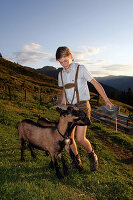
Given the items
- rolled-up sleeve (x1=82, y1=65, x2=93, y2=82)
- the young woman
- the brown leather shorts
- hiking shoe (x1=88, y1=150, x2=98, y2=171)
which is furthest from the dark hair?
hiking shoe (x1=88, y1=150, x2=98, y2=171)

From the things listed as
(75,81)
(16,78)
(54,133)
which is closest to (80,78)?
(75,81)

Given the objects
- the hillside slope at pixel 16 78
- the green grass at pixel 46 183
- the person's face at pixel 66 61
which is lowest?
the green grass at pixel 46 183

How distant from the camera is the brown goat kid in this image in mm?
3207

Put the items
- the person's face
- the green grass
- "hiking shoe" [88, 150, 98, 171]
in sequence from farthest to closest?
"hiking shoe" [88, 150, 98, 171] → the person's face → the green grass

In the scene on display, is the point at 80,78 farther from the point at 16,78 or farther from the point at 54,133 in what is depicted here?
the point at 16,78

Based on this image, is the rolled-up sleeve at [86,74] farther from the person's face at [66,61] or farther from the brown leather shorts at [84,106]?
the brown leather shorts at [84,106]

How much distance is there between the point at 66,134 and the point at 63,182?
121cm

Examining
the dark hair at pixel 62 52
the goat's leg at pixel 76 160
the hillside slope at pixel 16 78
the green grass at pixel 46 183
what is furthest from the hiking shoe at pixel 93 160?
the hillside slope at pixel 16 78

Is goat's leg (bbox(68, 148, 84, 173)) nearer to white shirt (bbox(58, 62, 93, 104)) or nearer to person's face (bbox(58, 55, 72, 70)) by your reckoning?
white shirt (bbox(58, 62, 93, 104))

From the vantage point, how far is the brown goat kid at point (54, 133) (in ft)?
10.5

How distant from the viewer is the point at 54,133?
3527 mm

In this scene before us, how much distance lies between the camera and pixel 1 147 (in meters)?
5.16

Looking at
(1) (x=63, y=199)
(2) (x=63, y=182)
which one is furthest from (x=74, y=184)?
(1) (x=63, y=199)

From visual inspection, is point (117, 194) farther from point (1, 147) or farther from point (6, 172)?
point (1, 147)
